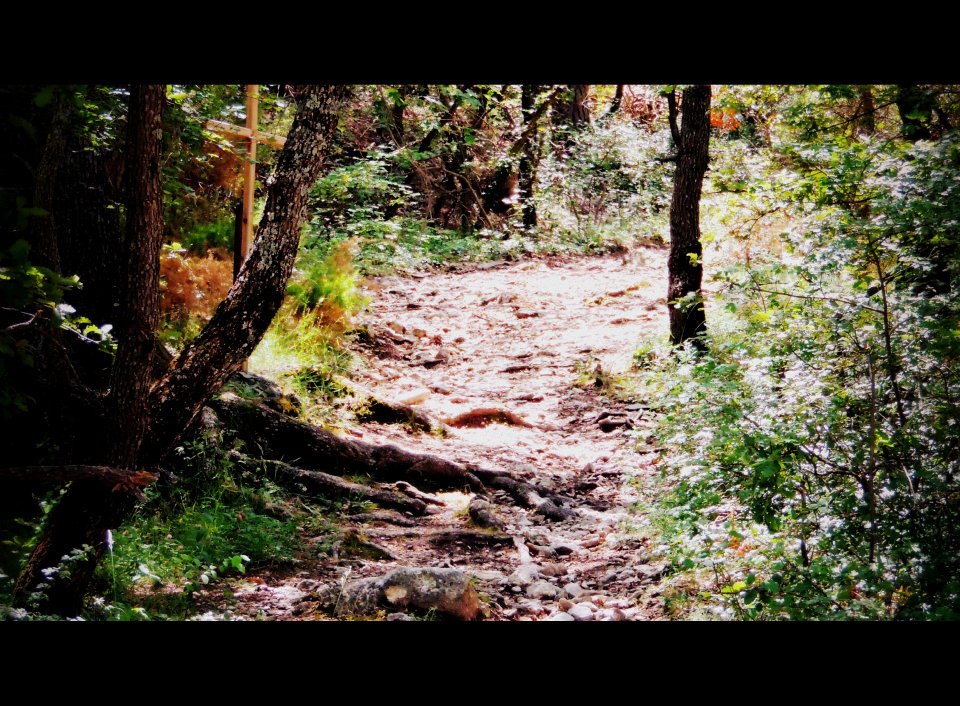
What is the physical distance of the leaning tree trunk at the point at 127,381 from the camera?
8.91 ft

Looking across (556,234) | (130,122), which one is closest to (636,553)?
(130,122)

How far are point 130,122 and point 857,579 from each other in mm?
3360

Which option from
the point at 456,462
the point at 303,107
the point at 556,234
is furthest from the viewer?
the point at 556,234

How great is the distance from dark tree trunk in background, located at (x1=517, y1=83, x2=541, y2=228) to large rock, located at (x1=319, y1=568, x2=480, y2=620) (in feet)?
33.4

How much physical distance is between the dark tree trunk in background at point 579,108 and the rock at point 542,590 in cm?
1172

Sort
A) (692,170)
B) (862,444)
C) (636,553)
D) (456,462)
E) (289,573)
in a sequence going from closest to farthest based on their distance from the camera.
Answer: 1. (862,444)
2. (289,573)
3. (636,553)
4. (456,462)
5. (692,170)

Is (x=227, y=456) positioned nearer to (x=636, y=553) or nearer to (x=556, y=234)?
(x=636, y=553)

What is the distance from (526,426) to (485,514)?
186 centimetres

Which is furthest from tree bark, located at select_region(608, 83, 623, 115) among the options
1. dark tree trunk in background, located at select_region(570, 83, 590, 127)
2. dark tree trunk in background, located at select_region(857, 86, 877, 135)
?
dark tree trunk in background, located at select_region(857, 86, 877, 135)

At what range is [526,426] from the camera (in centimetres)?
642

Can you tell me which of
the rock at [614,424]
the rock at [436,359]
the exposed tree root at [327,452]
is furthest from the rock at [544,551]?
the rock at [436,359]

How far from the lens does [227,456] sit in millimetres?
4273

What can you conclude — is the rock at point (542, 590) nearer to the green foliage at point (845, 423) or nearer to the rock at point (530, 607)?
the rock at point (530, 607)

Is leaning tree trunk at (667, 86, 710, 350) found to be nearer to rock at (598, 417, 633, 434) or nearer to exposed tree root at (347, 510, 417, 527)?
rock at (598, 417, 633, 434)
